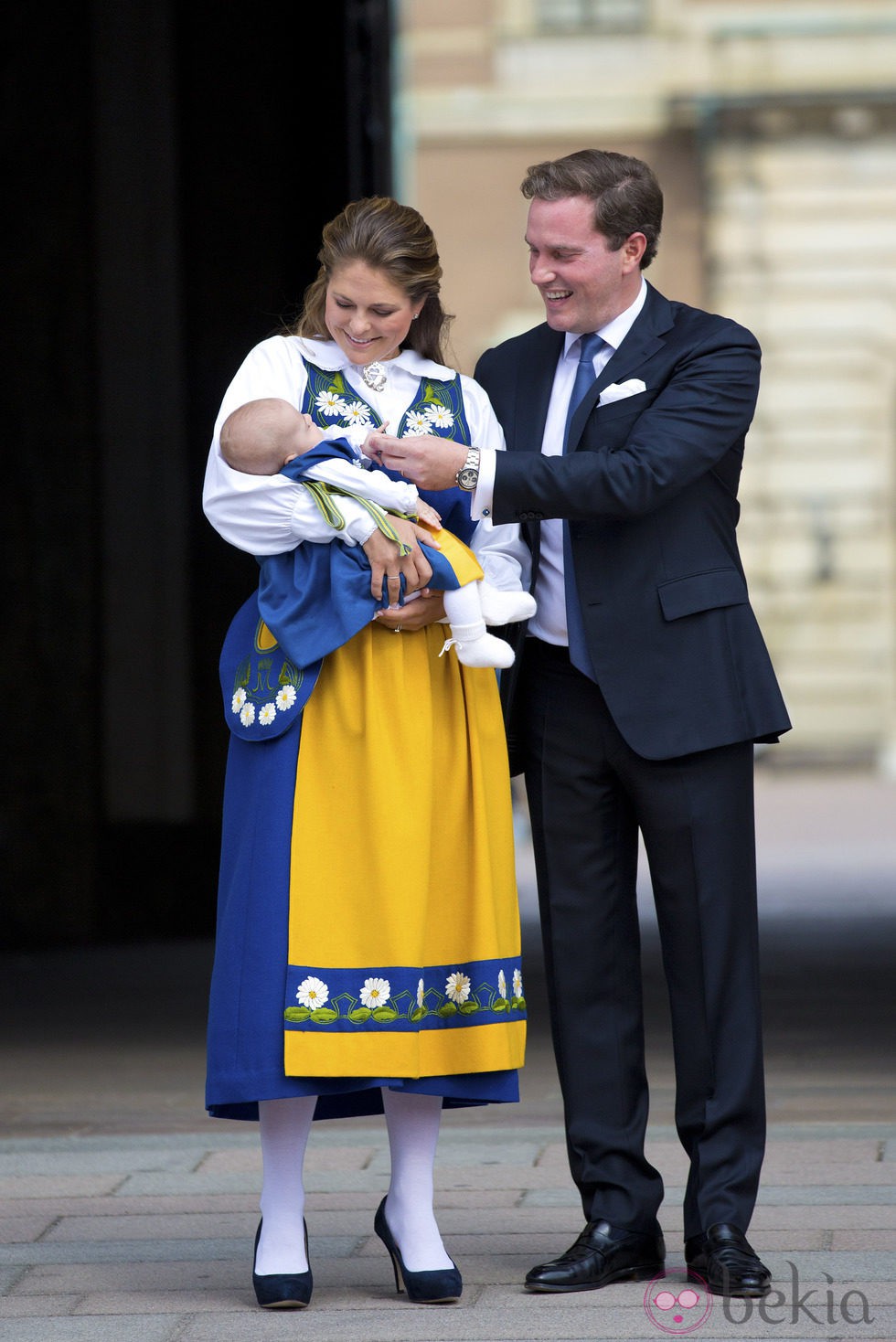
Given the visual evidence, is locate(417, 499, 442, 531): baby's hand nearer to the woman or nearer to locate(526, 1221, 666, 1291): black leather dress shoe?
the woman

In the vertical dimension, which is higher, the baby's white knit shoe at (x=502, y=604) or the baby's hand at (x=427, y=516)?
the baby's hand at (x=427, y=516)

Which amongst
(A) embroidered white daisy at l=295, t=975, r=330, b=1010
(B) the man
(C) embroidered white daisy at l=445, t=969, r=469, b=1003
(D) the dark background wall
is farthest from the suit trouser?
(D) the dark background wall

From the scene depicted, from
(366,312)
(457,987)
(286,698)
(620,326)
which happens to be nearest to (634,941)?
(457,987)

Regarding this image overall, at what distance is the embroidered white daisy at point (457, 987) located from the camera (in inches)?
122

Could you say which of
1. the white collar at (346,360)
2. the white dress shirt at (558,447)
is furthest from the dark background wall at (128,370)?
the white collar at (346,360)

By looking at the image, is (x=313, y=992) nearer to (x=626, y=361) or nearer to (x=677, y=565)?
(x=677, y=565)

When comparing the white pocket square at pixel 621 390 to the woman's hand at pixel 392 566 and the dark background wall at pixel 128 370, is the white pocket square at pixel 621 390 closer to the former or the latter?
the woman's hand at pixel 392 566

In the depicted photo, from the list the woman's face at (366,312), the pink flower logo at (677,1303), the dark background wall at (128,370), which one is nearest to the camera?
the pink flower logo at (677,1303)

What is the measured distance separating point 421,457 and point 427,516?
3.9 inches

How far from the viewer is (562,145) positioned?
19.8 meters

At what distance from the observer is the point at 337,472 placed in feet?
9.87

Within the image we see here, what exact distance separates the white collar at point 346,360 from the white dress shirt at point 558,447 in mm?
195

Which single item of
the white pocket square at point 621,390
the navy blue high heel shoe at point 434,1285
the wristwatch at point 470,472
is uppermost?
the white pocket square at point 621,390

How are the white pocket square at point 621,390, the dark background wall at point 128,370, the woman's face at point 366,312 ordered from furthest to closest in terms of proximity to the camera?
the dark background wall at point 128,370 → the white pocket square at point 621,390 → the woman's face at point 366,312
